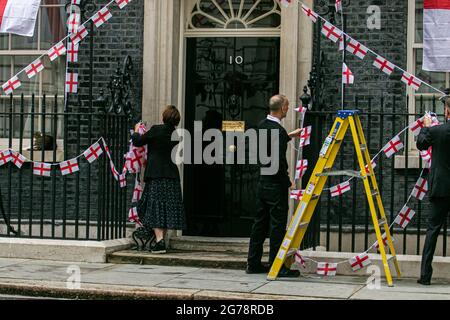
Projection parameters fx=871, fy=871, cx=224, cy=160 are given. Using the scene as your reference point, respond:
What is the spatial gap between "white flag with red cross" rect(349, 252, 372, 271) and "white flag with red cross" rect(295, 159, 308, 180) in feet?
3.81

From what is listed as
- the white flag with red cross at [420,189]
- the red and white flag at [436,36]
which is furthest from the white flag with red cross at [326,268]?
the red and white flag at [436,36]

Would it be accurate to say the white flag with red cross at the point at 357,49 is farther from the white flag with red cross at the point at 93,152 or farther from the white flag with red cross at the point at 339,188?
the white flag with red cross at the point at 93,152

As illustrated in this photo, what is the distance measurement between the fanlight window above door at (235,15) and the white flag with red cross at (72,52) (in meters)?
1.59

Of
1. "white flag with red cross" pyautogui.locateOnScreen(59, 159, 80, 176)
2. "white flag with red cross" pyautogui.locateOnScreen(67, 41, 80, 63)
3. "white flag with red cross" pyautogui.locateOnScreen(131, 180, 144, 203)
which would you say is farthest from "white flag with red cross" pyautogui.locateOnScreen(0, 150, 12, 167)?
"white flag with red cross" pyautogui.locateOnScreen(131, 180, 144, 203)

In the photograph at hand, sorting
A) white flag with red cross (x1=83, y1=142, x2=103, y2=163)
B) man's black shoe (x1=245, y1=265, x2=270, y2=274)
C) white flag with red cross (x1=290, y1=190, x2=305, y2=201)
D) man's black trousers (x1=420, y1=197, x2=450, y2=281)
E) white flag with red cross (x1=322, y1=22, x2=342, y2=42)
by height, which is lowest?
man's black shoe (x1=245, y1=265, x2=270, y2=274)

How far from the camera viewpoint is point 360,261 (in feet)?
32.0

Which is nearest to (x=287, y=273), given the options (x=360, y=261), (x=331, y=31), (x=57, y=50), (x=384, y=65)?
(x=360, y=261)

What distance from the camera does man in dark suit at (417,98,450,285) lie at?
9109 mm

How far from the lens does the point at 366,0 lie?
11.1 meters

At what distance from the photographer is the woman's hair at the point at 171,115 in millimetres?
10797

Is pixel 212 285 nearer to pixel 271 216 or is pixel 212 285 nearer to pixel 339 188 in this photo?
pixel 271 216

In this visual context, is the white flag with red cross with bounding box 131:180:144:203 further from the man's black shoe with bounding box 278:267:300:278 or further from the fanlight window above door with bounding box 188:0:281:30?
the man's black shoe with bounding box 278:267:300:278

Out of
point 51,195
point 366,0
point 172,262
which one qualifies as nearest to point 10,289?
point 172,262

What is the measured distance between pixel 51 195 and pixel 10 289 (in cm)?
311
